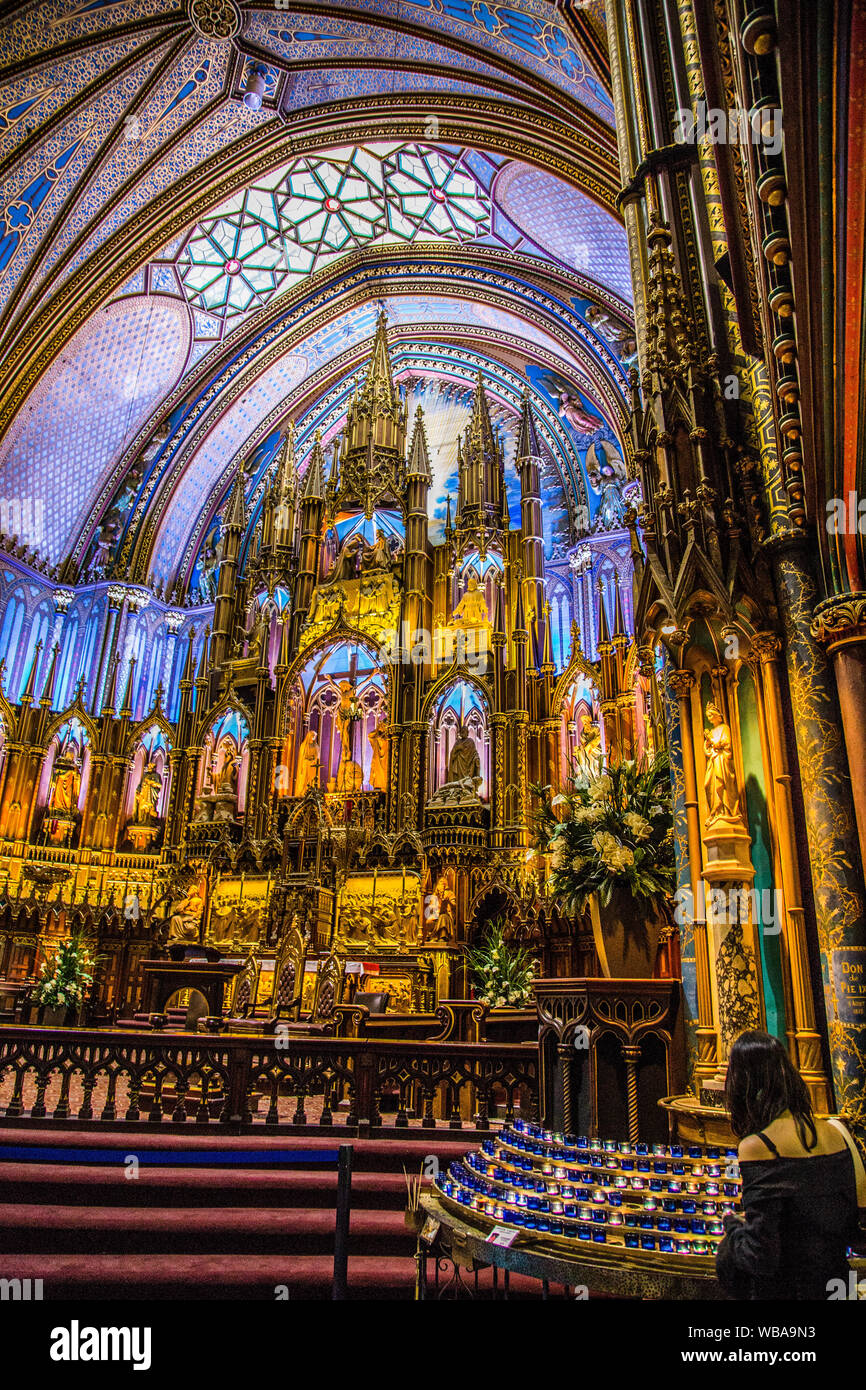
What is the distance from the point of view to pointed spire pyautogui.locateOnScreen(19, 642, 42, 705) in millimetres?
18825

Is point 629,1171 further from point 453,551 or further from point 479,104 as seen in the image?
point 479,104

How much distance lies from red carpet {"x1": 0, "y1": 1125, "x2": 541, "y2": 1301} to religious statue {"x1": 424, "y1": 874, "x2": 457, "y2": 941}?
736cm

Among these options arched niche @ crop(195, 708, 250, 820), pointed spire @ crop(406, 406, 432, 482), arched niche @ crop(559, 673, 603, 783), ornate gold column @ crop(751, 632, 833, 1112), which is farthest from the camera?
pointed spire @ crop(406, 406, 432, 482)

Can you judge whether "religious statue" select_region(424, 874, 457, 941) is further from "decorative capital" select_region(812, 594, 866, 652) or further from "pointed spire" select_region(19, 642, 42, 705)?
"pointed spire" select_region(19, 642, 42, 705)

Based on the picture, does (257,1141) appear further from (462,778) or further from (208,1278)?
(462,778)

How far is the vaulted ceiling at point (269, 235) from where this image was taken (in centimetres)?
1648

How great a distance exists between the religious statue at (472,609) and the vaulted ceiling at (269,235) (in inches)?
160

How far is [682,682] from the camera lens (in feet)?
20.9

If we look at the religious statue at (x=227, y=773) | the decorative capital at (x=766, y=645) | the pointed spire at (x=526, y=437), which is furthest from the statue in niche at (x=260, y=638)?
the decorative capital at (x=766, y=645)

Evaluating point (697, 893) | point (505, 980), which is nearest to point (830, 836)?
point (697, 893)

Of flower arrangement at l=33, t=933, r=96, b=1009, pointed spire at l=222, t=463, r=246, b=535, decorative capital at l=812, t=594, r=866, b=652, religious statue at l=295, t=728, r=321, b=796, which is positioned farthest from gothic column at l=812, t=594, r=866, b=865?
pointed spire at l=222, t=463, r=246, b=535

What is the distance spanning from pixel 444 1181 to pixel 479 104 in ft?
64.8

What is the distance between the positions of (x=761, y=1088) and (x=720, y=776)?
3597mm
